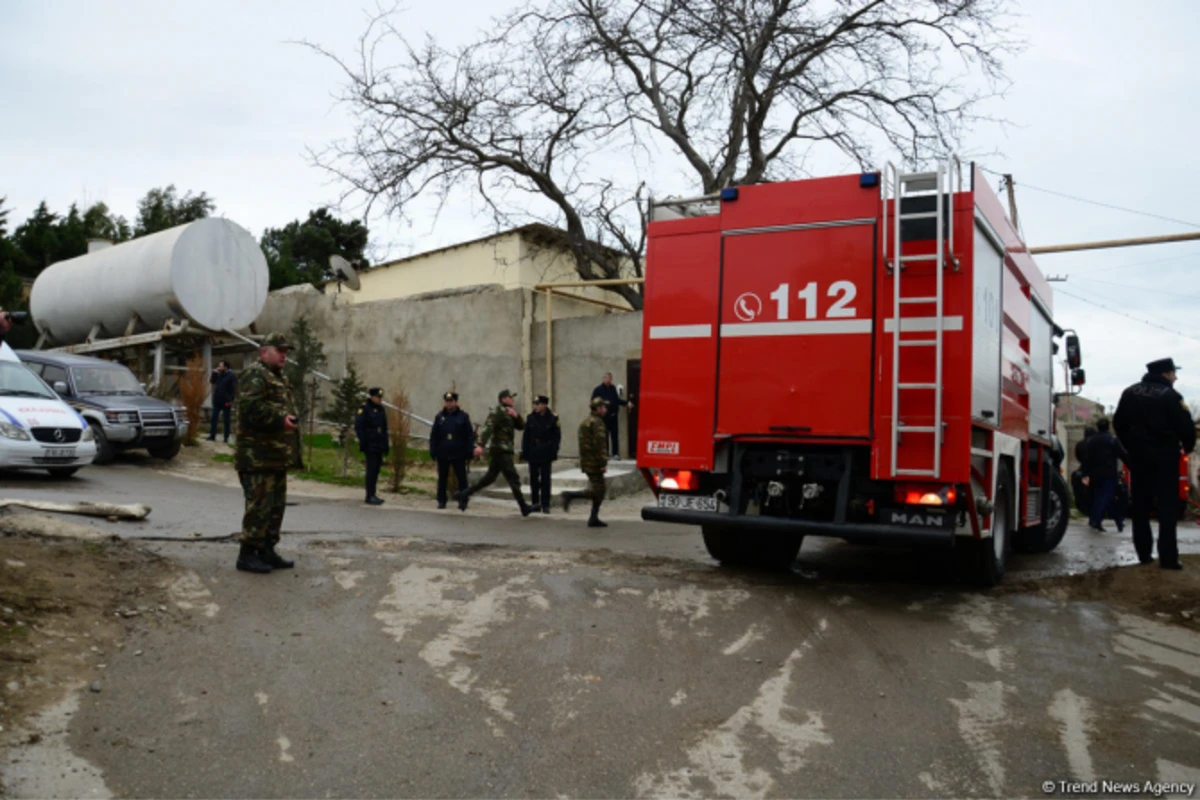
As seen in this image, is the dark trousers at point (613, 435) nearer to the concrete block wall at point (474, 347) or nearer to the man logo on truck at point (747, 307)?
the concrete block wall at point (474, 347)

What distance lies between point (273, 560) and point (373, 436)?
21.5ft

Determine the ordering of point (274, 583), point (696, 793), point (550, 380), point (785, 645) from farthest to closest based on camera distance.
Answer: point (550, 380)
point (274, 583)
point (785, 645)
point (696, 793)

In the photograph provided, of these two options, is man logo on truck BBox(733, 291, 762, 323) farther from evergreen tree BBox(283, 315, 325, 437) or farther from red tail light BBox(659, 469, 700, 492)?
evergreen tree BBox(283, 315, 325, 437)

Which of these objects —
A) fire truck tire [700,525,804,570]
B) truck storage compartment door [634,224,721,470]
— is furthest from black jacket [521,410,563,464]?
truck storage compartment door [634,224,721,470]

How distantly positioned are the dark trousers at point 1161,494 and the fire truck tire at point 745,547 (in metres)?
2.90

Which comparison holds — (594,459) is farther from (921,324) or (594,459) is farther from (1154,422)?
(1154,422)

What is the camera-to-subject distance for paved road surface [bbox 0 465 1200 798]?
3.94 meters

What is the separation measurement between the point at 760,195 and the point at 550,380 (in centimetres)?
1184

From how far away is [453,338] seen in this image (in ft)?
67.6

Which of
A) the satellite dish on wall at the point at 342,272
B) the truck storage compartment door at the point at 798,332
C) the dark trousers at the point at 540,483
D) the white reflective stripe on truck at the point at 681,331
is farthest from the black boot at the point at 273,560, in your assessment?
the satellite dish on wall at the point at 342,272

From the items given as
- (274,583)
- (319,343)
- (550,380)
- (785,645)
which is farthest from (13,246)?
(785,645)

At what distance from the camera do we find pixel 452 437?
1354 centimetres

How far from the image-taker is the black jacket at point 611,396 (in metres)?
15.9

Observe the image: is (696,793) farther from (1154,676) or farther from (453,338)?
(453,338)
